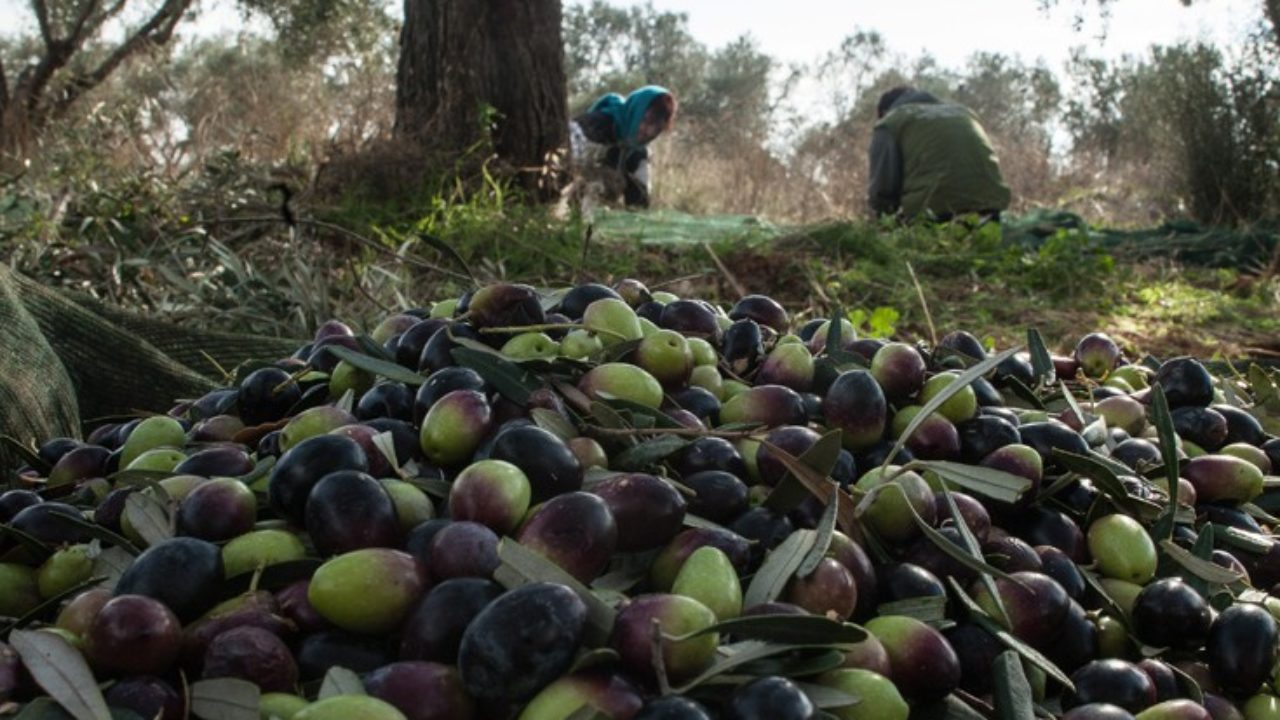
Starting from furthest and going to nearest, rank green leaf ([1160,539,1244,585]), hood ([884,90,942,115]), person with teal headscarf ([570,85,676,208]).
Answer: person with teal headscarf ([570,85,676,208]) < hood ([884,90,942,115]) < green leaf ([1160,539,1244,585])

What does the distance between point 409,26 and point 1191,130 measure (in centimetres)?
956

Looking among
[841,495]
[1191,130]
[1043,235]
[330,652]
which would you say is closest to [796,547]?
[841,495]

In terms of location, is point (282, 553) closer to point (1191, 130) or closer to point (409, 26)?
point (409, 26)

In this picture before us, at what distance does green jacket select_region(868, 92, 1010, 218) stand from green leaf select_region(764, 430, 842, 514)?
731cm

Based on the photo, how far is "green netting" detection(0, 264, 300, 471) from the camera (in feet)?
5.94

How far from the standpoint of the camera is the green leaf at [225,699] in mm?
740

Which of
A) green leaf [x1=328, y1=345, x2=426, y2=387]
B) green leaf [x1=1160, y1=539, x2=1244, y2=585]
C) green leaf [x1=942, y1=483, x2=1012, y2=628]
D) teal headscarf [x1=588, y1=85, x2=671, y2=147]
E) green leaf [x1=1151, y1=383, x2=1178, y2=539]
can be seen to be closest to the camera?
green leaf [x1=942, y1=483, x2=1012, y2=628]

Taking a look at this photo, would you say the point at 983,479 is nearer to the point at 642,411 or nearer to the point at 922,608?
the point at 922,608

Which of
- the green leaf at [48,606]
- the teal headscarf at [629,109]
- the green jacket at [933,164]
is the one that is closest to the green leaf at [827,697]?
the green leaf at [48,606]

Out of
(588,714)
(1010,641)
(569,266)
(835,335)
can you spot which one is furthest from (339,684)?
(569,266)

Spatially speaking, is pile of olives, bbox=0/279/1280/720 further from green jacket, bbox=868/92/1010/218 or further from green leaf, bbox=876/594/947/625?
green jacket, bbox=868/92/1010/218

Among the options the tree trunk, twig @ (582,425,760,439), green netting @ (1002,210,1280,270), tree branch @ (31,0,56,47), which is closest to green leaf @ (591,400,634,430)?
twig @ (582,425,760,439)

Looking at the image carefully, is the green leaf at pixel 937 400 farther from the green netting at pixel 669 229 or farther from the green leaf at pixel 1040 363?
the green netting at pixel 669 229

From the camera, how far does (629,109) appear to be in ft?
34.3
